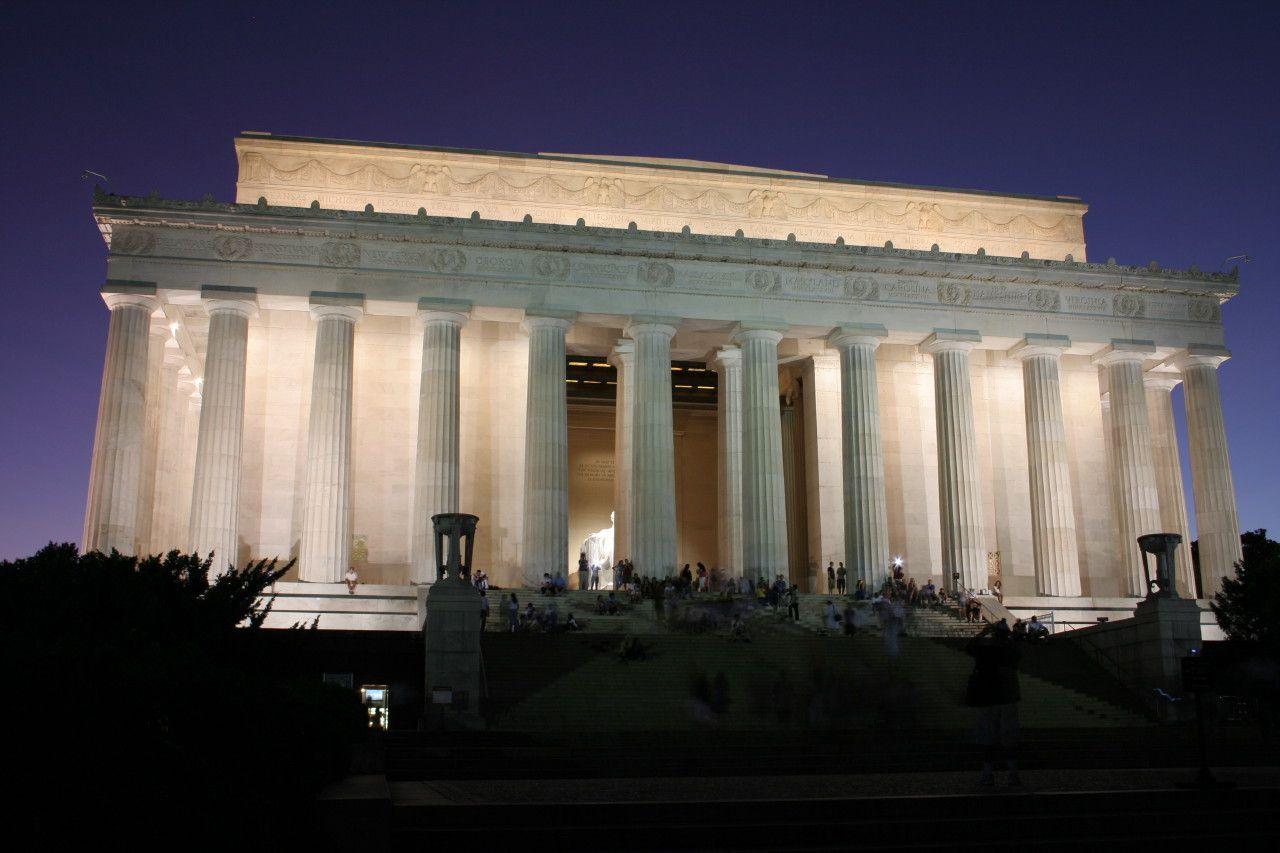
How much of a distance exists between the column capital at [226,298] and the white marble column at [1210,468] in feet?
114

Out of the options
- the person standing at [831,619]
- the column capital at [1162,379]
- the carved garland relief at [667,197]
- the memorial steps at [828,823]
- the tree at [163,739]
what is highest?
the carved garland relief at [667,197]

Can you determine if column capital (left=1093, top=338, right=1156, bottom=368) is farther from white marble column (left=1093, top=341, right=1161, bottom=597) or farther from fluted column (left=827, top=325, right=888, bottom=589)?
fluted column (left=827, top=325, right=888, bottom=589)

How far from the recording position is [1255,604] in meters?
31.4

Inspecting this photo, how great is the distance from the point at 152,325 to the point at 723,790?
33874 mm

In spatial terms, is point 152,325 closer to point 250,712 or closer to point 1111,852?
point 250,712

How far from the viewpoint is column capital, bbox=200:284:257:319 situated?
131 ft

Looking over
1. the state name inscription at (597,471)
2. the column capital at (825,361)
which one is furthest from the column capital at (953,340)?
the state name inscription at (597,471)

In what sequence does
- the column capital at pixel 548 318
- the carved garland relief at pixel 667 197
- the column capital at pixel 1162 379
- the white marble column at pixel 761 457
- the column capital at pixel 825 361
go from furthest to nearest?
the column capital at pixel 1162 379
the column capital at pixel 825 361
the carved garland relief at pixel 667 197
the column capital at pixel 548 318
the white marble column at pixel 761 457

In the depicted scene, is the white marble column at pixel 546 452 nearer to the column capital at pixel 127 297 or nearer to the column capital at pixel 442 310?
the column capital at pixel 442 310

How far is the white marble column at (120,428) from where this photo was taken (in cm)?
3750

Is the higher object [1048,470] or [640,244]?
[640,244]

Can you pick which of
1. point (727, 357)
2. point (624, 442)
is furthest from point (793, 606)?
point (727, 357)

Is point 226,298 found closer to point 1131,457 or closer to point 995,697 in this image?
point 995,697

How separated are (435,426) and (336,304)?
540cm
